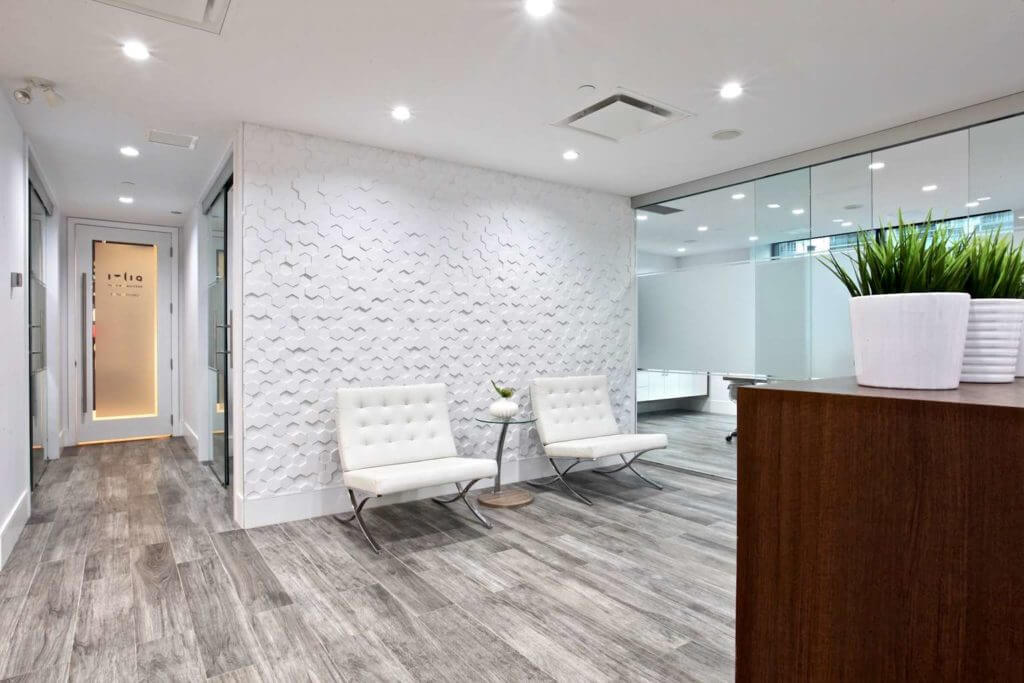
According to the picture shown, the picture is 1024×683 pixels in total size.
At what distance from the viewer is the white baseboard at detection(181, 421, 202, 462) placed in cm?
602

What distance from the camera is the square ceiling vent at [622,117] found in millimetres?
3475

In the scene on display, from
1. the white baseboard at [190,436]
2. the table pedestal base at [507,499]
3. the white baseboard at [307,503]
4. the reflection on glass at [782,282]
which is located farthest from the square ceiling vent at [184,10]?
the white baseboard at [190,436]

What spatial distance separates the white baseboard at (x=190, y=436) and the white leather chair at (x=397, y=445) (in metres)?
2.93

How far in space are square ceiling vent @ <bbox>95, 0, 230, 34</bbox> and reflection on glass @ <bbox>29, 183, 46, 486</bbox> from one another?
2747 mm

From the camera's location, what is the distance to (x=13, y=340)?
3.46 meters

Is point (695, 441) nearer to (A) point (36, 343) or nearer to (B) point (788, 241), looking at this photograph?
A: (B) point (788, 241)

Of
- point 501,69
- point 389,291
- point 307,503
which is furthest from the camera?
point 389,291

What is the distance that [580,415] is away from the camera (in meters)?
4.97

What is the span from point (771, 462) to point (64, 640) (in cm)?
288

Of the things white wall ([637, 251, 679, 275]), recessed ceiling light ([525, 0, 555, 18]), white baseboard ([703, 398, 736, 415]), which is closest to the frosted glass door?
white wall ([637, 251, 679, 275])

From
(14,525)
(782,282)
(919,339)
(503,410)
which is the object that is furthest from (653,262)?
(14,525)

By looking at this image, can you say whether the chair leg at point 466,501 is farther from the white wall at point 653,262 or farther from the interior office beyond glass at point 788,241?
the white wall at point 653,262

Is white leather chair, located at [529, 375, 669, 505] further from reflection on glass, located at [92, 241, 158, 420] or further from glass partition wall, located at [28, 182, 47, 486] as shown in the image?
reflection on glass, located at [92, 241, 158, 420]

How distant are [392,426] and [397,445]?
139mm
